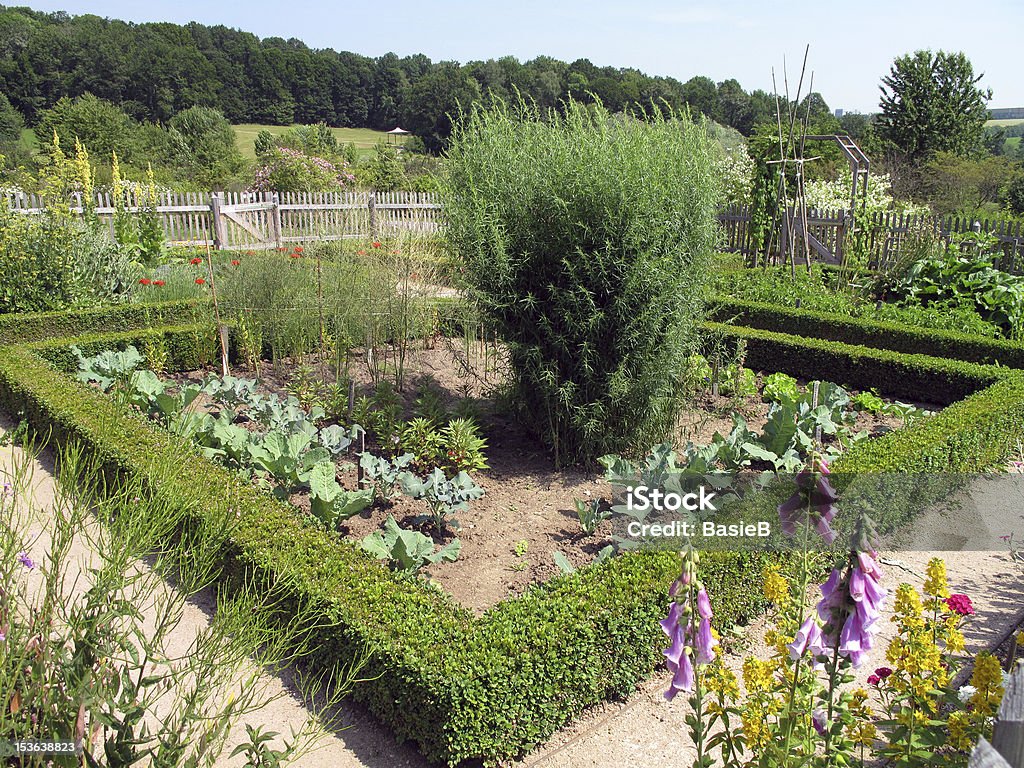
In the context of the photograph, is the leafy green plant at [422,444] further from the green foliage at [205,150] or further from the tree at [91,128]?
the tree at [91,128]

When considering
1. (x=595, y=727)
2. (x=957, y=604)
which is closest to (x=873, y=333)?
(x=595, y=727)

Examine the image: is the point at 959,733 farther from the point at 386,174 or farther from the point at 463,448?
the point at 386,174

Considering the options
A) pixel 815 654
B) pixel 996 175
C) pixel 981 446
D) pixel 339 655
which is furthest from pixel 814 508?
pixel 996 175

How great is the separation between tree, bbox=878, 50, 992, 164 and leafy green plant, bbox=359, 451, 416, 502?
123 ft

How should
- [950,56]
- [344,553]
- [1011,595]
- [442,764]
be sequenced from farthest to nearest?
[950,56] < [1011,595] < [344,553] < [442,764]

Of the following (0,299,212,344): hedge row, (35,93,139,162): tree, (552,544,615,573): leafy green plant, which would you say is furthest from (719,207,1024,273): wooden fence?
(35,93,139,162): tree

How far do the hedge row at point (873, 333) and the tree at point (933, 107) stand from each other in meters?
31.8

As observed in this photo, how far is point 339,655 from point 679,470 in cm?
219

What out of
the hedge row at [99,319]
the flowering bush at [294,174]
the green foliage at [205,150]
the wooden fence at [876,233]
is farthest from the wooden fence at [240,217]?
the green foliage at [205,150]

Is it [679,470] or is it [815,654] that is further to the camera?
[679,470]

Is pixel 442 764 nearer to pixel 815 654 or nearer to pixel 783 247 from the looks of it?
pixel 815 654

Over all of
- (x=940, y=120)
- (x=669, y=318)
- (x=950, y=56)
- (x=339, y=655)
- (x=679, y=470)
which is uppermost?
(x=950, y=56)

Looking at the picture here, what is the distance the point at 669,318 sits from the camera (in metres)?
5.43

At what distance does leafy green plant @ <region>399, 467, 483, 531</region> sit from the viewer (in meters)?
4.37
